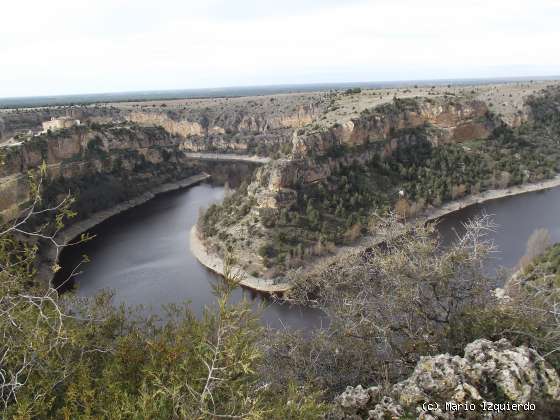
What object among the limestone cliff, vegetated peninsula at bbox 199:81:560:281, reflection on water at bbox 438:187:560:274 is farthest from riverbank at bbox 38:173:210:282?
reflection on water at bbox 438:187:560:274

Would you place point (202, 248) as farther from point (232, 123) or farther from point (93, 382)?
point (232, 123)

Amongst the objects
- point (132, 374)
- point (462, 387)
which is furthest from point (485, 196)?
point (132, 374)

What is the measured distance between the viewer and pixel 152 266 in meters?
31.1

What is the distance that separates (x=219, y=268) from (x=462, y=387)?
25.4m

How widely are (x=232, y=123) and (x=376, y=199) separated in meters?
62.4

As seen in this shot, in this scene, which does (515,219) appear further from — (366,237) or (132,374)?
(132,374)

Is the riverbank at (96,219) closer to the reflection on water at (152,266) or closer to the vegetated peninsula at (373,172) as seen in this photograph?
the reflection on water at (152,266)

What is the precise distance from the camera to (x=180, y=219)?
43188 mm

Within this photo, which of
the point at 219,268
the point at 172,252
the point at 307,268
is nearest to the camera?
the point at 307,268

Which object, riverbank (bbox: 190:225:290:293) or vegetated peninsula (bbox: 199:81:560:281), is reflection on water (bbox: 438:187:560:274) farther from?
riverbank (bbox: 190:225:290:293)

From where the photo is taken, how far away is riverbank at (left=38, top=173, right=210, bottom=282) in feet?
92.5

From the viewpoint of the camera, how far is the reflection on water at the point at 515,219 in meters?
30.3

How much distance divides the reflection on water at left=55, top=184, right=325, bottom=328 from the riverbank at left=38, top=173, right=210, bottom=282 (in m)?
0.91

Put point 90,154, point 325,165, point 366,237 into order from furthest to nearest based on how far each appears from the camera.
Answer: point 90,154, point 325,165, point 366,237
